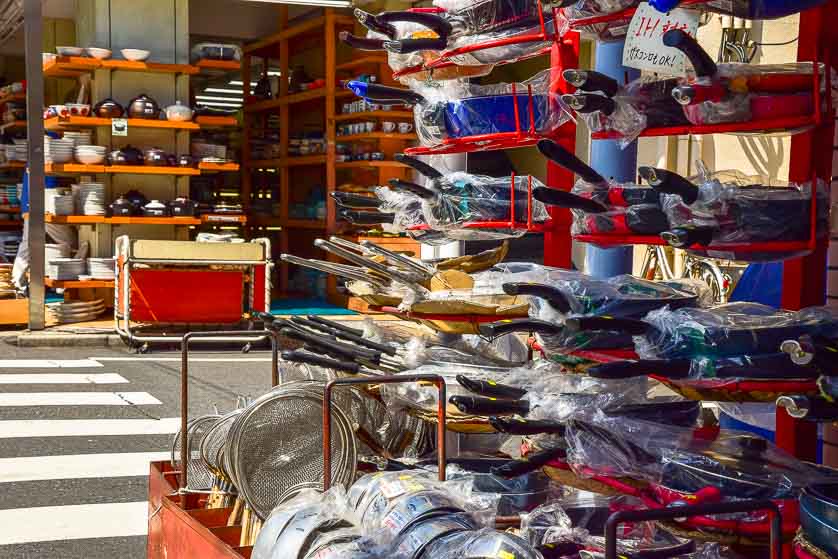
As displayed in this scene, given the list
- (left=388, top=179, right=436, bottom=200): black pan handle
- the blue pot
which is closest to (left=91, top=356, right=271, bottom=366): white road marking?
(left=388, top=179, right=436, bottom=200): black pan handle

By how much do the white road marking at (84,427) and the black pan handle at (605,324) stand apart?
4.99 meters

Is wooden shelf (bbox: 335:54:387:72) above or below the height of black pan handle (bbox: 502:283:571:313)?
above

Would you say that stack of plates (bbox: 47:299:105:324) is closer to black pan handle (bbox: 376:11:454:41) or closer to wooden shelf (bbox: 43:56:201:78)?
wooden shelf (bbox: 43:56:201:78)

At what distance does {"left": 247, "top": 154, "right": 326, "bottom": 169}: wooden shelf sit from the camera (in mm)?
14094

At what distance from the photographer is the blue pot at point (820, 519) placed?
1.90m

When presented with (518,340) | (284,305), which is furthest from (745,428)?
(284,305)

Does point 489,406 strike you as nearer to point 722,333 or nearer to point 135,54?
point 722,333

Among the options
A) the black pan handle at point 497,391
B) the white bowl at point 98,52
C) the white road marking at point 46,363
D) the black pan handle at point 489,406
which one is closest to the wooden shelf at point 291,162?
the white bowl at point 98,52

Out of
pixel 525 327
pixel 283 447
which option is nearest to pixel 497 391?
pixel 525 327

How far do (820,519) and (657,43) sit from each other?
1.22 m

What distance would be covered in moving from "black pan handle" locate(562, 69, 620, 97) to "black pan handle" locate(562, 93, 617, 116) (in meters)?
0.02

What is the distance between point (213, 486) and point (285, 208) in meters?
11.6

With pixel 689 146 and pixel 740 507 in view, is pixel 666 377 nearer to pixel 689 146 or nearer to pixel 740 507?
pixel 740 507

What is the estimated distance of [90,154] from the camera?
1170cm
